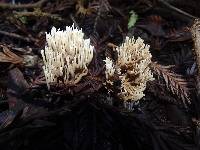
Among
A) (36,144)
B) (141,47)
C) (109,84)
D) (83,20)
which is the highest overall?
(83,20)

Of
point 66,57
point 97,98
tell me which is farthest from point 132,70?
point 66,57

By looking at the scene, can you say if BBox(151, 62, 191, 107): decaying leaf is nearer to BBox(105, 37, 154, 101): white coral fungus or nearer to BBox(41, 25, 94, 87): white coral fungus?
BBox(105, 37, 154, 101): white coral fungus

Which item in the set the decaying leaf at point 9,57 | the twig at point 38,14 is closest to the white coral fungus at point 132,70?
the decaying leaf at point 9,57

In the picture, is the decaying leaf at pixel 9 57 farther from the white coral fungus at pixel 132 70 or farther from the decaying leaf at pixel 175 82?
the decaying leaf at pixel 175 82

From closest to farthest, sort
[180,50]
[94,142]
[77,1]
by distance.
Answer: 1. [94,142]
2. [180,50]
3. [77,1]

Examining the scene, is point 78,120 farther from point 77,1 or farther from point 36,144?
point 77,1

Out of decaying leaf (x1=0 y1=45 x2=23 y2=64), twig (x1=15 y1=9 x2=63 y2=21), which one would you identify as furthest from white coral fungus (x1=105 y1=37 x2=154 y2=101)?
twig (x1=15 y1=9 x2=63 y2=21)

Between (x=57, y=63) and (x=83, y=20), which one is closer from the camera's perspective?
(x=57, y=63)

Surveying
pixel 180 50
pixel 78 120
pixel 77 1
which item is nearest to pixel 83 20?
pixel 77 1

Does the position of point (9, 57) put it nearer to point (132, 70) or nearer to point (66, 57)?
point (66, 57)
